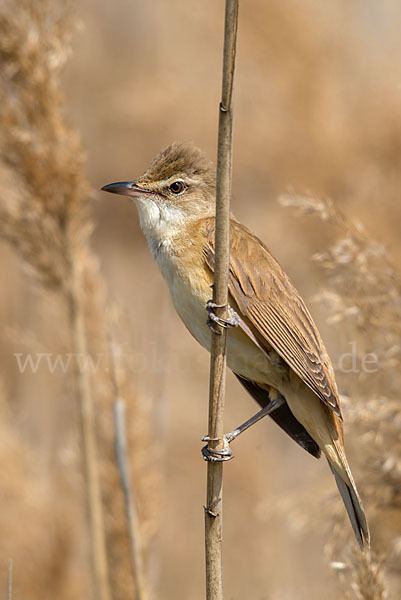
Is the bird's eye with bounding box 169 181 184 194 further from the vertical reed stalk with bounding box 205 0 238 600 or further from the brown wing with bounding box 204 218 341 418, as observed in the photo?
the vertical reed stalk with bounding box 205 0 238 600

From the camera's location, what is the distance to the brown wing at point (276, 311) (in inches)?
95.0

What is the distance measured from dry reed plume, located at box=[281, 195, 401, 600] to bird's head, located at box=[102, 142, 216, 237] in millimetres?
320

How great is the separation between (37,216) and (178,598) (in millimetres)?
2818

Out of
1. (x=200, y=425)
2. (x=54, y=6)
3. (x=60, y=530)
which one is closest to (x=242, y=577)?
(x=200, y=425)

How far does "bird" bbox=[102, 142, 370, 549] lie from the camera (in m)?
2.43

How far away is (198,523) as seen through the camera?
16.9 ft

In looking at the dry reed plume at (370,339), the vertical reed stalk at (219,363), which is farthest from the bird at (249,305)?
the vertical reed stalk at (219,363)

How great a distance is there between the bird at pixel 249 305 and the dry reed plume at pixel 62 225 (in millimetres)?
378

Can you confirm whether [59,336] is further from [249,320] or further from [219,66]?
[219,66]

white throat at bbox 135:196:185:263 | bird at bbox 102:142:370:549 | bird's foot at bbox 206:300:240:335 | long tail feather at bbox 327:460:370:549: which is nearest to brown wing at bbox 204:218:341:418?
bird at bbox 102:142:370:549

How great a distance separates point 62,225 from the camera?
117 inches

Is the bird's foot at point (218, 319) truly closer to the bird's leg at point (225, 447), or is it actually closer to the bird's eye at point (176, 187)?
the bird's leg at point (225, 447)

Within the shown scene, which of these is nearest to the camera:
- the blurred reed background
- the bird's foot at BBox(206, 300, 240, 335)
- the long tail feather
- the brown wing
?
the bird's foot at BBox(206, 300, 240, 335)

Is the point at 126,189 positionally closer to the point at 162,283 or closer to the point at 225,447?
the point at 225,447
